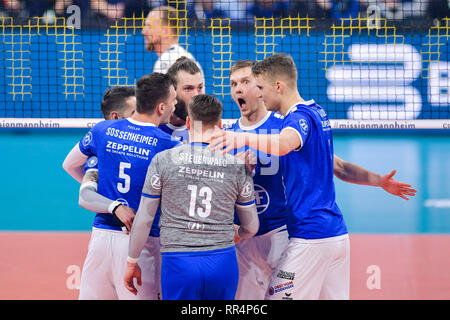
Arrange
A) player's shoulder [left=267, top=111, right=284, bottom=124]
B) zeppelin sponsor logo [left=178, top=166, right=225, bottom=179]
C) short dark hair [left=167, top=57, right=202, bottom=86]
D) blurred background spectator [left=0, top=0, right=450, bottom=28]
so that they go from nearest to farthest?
zeppelin sponsor logo [left=178, top=166, right=225, bottom=179], player's shoulder [left=267, top=111, right=284, bottom=124], short dark hair [left=167, top=57, right=202, bottom=86], blurred background spectator [left=0, top=0, right=450, bottom=28]

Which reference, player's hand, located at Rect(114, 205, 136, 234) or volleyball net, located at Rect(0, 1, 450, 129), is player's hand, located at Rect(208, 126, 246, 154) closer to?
player's hand, located at Rect(114, 205, 136, 234)

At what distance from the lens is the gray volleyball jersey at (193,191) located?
160 inches

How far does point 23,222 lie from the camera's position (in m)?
9.71

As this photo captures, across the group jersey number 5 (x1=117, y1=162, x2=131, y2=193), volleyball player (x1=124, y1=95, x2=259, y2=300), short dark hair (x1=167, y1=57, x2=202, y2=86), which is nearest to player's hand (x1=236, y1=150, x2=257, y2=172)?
volleyball player (x1=124, y1=95, x2=259, y2=300)

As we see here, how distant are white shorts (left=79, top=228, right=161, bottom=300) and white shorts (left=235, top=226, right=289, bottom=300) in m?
0.86

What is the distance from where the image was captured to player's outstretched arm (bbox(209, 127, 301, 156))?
13.5 feet

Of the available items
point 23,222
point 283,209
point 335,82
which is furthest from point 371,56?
point 283,209

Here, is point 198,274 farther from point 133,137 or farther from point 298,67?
point 298,67

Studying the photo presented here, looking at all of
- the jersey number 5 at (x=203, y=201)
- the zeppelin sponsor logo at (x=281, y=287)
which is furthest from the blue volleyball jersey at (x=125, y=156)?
the zeppelin sponsor logo at (x=281, y=287)

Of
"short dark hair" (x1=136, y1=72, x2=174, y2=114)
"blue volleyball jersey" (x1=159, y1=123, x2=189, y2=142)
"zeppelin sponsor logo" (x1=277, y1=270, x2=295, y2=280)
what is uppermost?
"short dark hair" (x1=136, y1=72, x2=174, y2=114)

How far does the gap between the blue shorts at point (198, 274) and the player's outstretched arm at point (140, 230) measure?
0.21 metres

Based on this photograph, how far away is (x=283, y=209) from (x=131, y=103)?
1.74 m

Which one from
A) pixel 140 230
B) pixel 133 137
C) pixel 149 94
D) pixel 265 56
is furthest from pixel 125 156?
pixel 265 56
